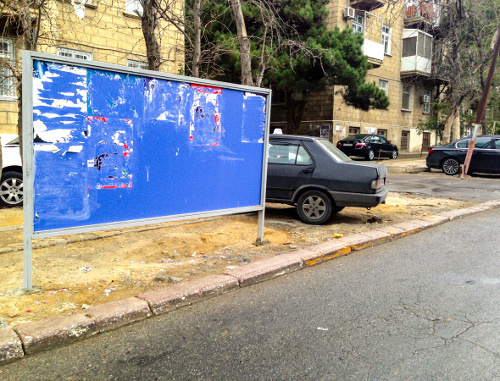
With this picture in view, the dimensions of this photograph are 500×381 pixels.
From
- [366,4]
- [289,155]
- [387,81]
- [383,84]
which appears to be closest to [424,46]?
[387,81]

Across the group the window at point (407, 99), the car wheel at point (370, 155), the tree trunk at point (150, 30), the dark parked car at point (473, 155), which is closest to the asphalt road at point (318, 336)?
the tree trunk at point (150, 30)

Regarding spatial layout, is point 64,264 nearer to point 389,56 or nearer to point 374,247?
point 374,247

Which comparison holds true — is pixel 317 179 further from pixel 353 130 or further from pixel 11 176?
pixel 353 130

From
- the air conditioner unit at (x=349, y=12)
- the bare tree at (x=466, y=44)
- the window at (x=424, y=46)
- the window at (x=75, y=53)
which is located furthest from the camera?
the window at (x=424, y=46)

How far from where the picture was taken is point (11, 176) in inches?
318

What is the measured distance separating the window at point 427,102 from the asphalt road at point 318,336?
31.7m

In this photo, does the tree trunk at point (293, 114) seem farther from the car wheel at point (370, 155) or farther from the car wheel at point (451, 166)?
the car wheel at point (451, 166)

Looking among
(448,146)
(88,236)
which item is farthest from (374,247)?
(448,146)

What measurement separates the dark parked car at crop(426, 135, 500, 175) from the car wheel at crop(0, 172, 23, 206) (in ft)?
47.9

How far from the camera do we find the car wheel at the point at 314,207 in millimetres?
7035

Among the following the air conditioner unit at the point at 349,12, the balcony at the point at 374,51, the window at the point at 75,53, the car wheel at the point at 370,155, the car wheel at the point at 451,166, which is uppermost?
the air conditioner unit at the point at 349,12

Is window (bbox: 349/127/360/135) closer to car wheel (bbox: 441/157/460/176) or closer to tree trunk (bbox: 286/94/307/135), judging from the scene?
tree trunk (bbox: 286/94/307/135)

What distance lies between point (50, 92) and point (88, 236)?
2.76 m

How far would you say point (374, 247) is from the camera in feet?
19.8
